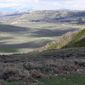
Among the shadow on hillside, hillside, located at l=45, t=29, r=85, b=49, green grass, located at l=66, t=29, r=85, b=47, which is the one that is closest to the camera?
green grass, located at l=66, t=29, r=85, b=47

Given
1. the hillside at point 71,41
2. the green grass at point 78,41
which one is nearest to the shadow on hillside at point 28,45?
the hillside at point 71,41

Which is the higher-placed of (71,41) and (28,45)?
(71,41)

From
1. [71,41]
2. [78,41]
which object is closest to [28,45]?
[71,41]

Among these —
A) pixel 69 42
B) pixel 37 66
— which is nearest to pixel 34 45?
pixel 69 42

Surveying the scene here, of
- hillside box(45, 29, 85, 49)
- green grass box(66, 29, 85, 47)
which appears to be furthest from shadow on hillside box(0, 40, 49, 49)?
green grass box(66, 29, 85, 47)

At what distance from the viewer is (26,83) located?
865 inches

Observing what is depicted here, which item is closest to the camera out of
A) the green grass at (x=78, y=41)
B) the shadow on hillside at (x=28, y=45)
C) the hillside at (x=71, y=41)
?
the green grass at (x=78, y=41)

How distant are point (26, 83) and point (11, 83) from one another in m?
0.98

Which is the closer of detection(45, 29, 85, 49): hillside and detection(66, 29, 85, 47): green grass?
detection(66, 29, 85, 47): green grass

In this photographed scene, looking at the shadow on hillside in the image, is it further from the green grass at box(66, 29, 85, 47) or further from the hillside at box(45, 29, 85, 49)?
the green grass at box(66, 29, 85, 47)

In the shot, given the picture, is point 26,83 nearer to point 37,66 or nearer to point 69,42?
point 37,66

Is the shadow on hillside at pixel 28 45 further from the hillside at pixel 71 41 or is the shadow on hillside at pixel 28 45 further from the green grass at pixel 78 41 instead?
the green grass at pixel 78 41

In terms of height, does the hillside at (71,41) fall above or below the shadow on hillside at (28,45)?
above

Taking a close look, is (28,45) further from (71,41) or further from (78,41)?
(78,41)
